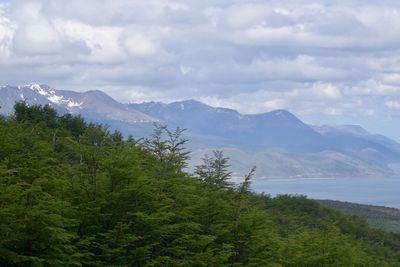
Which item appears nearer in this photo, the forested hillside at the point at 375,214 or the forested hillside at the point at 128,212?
the forested hillside at the point at 128,212

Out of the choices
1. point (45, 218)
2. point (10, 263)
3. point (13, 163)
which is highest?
point (13, 163)

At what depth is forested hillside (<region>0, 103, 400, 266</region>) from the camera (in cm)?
1678

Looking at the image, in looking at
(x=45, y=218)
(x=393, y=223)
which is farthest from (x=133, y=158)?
(x=393, y=223)

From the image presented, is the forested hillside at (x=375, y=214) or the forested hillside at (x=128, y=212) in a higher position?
the forested hillside at (x=375, y=214)

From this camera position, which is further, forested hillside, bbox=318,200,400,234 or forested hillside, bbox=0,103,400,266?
forested hillside, bbox=318,200,400,234

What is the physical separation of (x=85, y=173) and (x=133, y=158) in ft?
5.99

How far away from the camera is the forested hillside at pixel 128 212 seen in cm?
1678

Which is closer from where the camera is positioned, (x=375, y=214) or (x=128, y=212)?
(x=128, y=212)

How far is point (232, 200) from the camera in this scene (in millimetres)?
24859

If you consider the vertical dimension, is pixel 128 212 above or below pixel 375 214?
below

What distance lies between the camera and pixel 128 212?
20.2 metres

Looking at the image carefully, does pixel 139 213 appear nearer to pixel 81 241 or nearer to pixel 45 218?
pixel 81 241

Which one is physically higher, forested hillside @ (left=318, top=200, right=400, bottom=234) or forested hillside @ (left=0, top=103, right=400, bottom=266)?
forested hillside @ (left=318, top=200, right=400, bottom=234)

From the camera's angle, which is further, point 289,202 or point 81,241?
point 289,202
